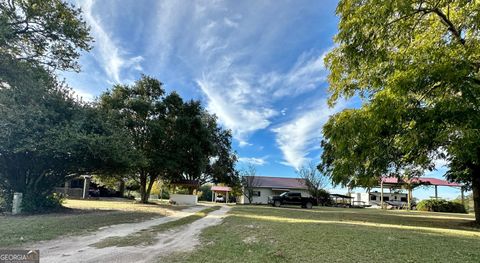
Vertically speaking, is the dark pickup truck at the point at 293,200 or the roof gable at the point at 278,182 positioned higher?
the roof gable at the point at 278,182

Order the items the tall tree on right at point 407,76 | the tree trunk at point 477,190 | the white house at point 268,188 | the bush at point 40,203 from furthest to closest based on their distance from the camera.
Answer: the white house at point 268,188
the tree trunk at point 477,190
the bush at point 40,203
the tall tree on right at point 407,76

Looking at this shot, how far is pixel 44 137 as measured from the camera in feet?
43.3

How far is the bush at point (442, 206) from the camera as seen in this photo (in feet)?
112

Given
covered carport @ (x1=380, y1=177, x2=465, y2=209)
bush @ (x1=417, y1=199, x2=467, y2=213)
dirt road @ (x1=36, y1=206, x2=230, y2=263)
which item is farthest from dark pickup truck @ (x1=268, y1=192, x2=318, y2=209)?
dirt road @ (x1=36, y1=206, x2=230, y2=263)

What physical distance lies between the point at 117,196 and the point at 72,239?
35483mm

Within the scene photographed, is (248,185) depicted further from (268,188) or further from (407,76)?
(407,76)

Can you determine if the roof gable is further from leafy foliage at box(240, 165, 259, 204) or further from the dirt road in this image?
the dirt road

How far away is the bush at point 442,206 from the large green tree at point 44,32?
127 feet

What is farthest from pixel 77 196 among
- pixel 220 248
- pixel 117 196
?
pixel 220 248

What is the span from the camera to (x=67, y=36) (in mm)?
16766

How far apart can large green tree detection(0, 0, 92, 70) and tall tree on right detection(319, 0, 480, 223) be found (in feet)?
48.8

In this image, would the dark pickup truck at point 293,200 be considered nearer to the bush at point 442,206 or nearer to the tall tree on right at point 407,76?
the bush at point 442,206

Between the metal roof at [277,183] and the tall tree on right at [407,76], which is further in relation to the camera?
the metal roof at [277,183]

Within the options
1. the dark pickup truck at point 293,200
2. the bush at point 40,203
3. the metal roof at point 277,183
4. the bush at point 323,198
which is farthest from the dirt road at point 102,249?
the metal roof at point 277,183
